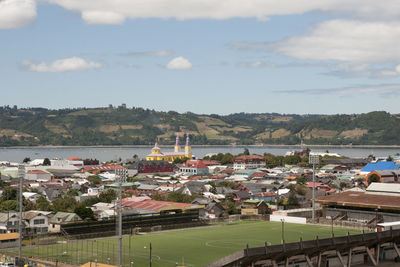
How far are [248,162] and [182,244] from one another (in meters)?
99.9

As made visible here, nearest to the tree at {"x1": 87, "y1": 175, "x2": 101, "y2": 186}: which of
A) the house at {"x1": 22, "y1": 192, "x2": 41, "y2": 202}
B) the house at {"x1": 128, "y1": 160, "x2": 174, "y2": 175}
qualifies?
the house at {"x1": 128, "y1": 160, "x2": 174, "y2": 175}

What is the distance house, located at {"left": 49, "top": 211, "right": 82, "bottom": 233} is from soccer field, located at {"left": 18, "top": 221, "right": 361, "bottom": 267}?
533 centimetres

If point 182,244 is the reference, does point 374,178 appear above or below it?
above

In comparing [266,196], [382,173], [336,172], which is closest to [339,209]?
[266,196]

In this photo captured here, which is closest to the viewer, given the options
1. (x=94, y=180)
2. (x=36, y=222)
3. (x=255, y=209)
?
(x=36, y=222)

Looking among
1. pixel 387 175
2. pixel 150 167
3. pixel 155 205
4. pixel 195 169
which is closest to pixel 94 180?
A: pixel 150 167

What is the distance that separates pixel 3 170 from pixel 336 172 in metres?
67.4

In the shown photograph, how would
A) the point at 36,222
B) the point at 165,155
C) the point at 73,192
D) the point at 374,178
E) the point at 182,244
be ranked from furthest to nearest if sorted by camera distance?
the point at 165,155 < the point at 374,178 < the point at 73,192 < the point at 36,222 < the point at 182,244

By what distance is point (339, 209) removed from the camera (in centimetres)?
6284

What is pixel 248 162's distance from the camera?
487 feet

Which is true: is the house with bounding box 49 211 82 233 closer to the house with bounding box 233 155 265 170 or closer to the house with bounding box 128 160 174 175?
the house with bounding box 128 160 174 175

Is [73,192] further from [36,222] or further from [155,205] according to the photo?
[36,222]

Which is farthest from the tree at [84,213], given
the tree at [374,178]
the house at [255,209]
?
the tree at [374,178]

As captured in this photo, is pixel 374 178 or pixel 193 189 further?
pixel 374 178
